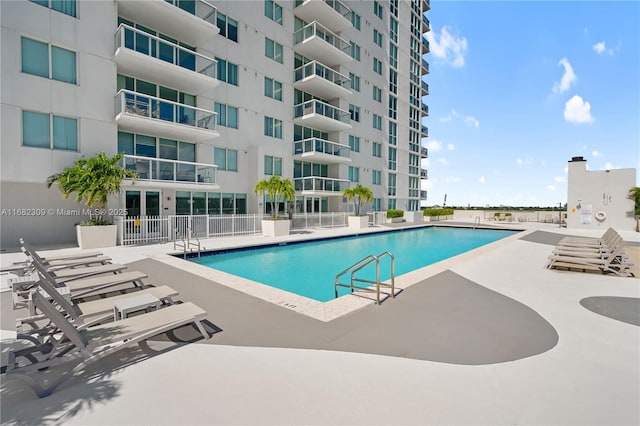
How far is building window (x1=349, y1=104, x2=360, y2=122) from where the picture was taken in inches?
1137

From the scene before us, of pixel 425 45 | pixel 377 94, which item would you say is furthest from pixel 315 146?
pixel 425 45

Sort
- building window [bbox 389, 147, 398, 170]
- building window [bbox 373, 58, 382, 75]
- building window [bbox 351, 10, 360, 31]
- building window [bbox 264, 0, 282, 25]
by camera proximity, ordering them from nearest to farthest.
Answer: building window [bbox 264, 0, 282, 25] < building window [bbox 351, 10, 360, 31] < building window [bbox 373, 58, 382, 75] < building window [bbox 389, 147, 398, 170]

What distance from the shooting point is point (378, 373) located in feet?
11.1

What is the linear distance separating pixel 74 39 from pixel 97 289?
14.0m

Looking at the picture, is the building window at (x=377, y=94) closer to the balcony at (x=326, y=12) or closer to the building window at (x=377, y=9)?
the balcony at (x=326, y=12)

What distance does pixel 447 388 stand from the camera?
309cm

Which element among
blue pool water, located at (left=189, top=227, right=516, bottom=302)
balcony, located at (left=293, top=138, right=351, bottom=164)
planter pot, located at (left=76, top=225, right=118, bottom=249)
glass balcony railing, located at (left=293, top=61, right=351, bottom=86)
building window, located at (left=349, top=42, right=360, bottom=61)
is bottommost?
blue pool water, located at (left=189, top=227, right=516, bottom=302)

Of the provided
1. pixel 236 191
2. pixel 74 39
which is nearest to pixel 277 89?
pixel 236 191

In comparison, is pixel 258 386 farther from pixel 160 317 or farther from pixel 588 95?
pixel 588 95

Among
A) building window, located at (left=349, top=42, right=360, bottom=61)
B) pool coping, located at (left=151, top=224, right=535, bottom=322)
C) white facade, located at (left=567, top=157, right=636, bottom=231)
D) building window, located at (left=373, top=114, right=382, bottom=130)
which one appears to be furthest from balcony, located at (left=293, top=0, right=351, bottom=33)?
pool coping, located at (left=151, top=224, right=535, bottom=322)

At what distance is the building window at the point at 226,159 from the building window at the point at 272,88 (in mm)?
5533

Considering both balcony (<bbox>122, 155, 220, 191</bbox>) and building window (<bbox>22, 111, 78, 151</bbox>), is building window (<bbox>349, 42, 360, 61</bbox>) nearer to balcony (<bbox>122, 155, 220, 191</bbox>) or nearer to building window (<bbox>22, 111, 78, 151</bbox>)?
balcony (<bbox>122, 155, 220, 191</bbox>)

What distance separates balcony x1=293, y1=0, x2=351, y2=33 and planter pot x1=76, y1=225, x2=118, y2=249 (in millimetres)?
21055

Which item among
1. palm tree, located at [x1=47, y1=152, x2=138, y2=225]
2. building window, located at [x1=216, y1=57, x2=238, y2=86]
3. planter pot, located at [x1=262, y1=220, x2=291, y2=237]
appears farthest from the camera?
building window, located at [x1=216, y1=57, x2=238, y2=86]
